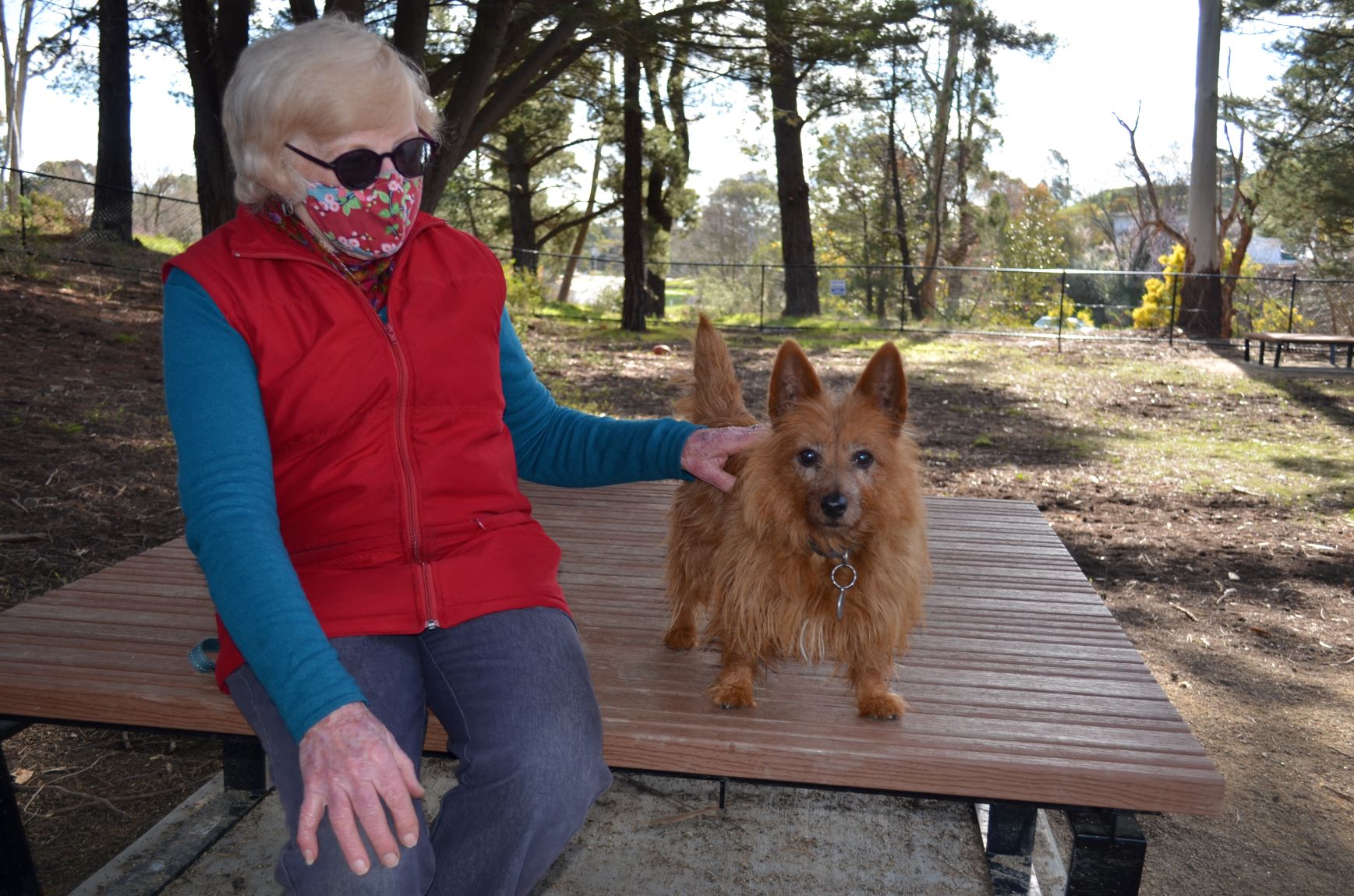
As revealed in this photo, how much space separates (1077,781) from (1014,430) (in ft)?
25.5

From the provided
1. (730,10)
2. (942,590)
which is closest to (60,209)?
(730,10)

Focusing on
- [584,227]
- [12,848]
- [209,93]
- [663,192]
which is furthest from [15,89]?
[12,848]

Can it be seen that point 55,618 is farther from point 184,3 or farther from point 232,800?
point 184,3

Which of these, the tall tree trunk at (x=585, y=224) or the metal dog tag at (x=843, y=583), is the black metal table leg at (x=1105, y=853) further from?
the tall tree trunk at (x=585, y=224)

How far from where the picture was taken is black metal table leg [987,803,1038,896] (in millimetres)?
3133

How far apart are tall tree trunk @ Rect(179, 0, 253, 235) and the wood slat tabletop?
519 cm

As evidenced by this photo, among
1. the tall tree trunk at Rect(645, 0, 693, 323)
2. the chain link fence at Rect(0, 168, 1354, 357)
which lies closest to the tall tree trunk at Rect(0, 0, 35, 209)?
the chain link fence at Rect(0, 168, 1354, 357)

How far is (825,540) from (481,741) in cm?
91

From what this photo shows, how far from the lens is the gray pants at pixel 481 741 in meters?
1.78

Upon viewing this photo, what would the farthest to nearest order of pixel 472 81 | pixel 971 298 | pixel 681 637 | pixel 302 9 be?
pixel 971 298 → pixel 472 81 → pixel 302 9 → pixel 681 637

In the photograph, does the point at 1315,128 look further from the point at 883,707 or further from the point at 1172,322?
the point at 883,707

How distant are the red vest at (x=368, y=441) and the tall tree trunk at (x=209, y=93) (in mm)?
6258

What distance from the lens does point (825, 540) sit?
2441 millimetres

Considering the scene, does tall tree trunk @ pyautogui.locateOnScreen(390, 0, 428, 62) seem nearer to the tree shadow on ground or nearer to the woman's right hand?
the woman's right hand
